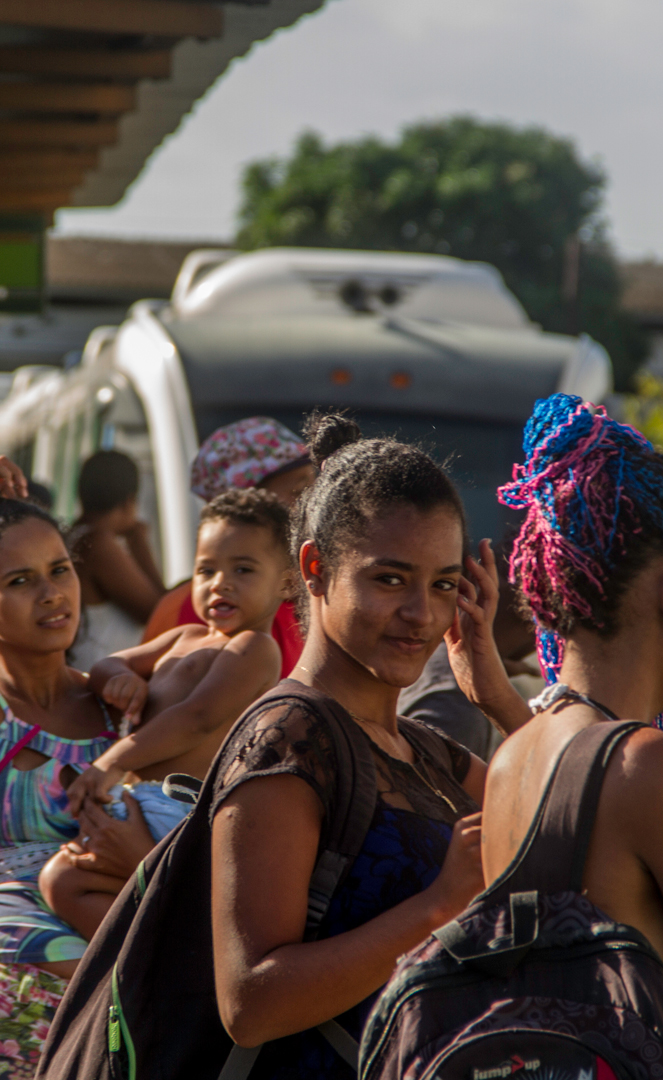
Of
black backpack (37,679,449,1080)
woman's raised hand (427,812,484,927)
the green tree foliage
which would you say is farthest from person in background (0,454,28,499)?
the green tree foliage

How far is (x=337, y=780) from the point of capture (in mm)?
1855

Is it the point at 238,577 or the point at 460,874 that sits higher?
the point at 460,874

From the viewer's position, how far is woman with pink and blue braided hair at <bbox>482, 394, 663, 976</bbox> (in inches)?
59.8

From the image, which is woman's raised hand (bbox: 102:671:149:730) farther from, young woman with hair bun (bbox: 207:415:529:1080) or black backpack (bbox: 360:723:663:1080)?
black backpack (bbox: 360:723:663:1080)

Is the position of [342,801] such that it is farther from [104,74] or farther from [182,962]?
[104,74]

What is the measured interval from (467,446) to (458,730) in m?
3.93

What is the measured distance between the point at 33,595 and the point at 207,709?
508 millimetres

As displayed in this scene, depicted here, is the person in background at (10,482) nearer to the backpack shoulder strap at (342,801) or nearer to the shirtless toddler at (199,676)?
the shirtless toddler at (199,676)

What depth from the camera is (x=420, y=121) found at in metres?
38.2

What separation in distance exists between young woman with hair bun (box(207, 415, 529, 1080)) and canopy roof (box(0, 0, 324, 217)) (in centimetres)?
276

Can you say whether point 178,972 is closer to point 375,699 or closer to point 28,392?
point 375,699

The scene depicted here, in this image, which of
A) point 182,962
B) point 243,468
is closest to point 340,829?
point 182,962

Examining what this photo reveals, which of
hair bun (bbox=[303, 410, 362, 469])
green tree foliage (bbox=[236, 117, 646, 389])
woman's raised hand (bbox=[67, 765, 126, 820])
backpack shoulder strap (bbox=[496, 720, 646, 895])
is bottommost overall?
green tree foliage (bbox=[236, 117, 646, 389])

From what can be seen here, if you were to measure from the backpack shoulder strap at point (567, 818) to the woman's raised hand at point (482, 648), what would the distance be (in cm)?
68
